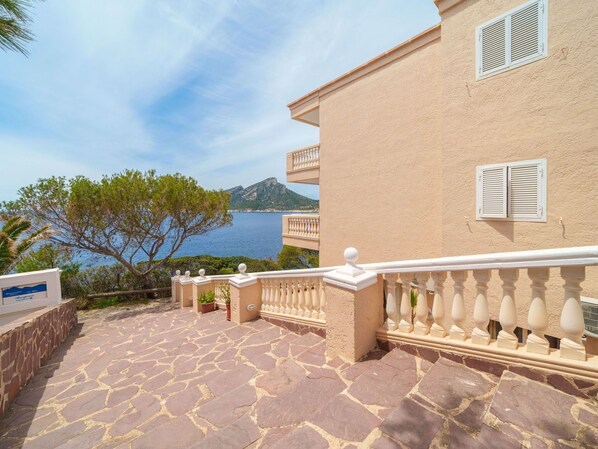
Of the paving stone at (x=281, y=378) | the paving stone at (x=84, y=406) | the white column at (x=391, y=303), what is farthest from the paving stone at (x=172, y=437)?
the white column at (x=391, y=303)

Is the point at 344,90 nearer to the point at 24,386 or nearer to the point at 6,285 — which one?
the point at 24,386

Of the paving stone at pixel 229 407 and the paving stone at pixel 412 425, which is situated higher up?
the paving stone at pixel 412 425

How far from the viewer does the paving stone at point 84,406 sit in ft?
10.8

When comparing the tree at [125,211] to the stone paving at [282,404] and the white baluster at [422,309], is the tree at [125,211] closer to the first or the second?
the stone paving at [282,404]

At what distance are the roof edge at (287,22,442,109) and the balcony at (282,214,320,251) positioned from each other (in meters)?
4.65

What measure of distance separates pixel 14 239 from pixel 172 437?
11.1 metres

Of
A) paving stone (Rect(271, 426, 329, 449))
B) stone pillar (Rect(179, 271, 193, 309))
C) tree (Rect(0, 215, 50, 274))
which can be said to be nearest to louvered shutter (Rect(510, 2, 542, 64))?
paving stone (Rect(271, 426, 329, 449))

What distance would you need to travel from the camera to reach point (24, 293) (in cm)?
732

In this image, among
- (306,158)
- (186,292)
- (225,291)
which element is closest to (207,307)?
(225,291)

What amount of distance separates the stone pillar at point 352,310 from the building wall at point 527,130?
2972 mm

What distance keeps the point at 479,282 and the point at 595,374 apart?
0.96 meters

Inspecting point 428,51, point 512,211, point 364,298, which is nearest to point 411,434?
point 364,298

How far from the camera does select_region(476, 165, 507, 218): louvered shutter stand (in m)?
4.79

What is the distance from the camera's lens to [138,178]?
1223 centimetres
